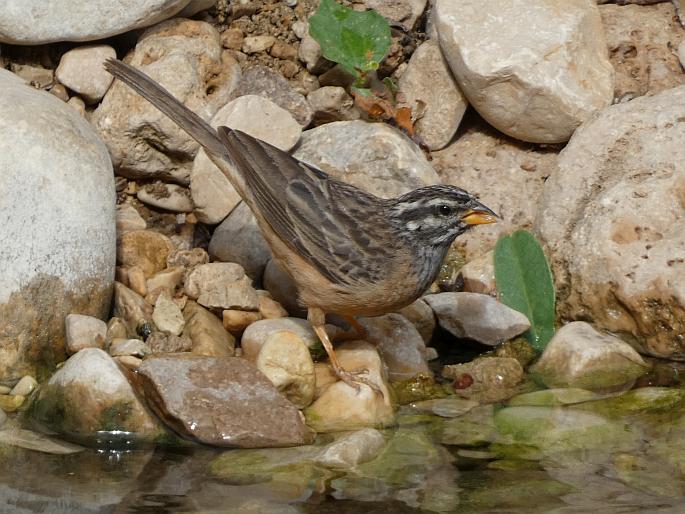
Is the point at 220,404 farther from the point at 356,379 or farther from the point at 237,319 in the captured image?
the point at 237,319

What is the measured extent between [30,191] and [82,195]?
31 cm

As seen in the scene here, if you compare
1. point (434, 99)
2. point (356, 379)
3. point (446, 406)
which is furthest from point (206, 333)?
point (434, 99)

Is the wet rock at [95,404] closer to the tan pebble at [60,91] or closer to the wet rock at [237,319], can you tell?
the wet rock at [237,319]

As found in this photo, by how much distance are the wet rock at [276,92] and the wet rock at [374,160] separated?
16.1 inches

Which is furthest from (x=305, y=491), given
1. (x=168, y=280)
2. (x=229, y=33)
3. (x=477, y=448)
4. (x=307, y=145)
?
(x=229, y=33)

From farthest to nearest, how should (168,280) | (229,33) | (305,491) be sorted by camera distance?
(229,33) < (168,280) < (305,491)

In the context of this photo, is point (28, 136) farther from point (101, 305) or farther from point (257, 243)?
point (257, 243)

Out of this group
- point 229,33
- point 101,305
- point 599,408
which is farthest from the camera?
point 229,33

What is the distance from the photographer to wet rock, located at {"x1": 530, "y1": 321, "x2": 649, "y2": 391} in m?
6.83

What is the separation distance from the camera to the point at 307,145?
8141mm

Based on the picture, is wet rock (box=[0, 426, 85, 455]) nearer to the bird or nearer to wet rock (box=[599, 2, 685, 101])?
the bird

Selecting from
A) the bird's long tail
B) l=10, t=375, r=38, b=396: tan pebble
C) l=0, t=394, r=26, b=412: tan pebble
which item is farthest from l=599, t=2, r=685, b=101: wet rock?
l=0, t=394, r=26, b=412: tan pebble

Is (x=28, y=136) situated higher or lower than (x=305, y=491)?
higher

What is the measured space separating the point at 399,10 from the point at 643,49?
73.0 inches
